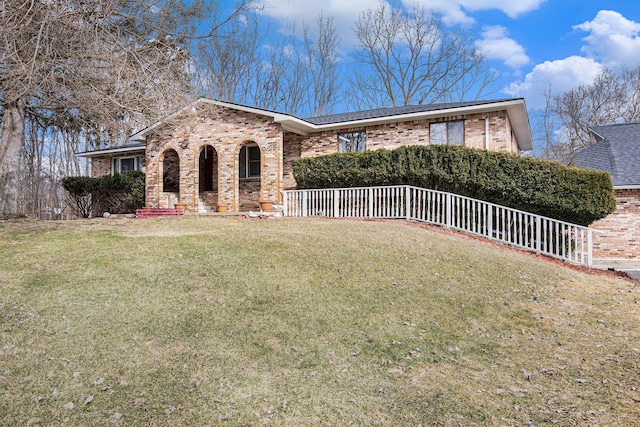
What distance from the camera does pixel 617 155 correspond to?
15.2 meters

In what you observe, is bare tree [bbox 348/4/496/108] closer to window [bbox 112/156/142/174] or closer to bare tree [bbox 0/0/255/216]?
window [bbox 112/156/142/174]

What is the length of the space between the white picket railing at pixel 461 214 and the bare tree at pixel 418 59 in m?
18.6

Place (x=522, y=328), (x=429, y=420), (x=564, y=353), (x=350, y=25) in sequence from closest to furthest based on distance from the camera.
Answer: (x=429, y=420) → (x=564, y=353) → (x=522, y=328) → (x=350, y=25)

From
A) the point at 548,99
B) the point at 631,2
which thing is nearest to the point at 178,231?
the point at 631,2

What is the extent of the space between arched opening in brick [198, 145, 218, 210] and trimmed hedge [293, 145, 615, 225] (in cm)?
626

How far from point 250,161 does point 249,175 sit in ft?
2.07

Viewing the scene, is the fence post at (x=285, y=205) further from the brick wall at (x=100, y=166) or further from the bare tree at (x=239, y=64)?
the bare tree at (x=239, y=64)

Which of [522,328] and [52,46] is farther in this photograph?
[52,46]

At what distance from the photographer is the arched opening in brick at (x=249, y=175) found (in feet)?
56.3

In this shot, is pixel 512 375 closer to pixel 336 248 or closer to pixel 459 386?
pixel 459 386

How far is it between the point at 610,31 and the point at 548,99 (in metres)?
6.79

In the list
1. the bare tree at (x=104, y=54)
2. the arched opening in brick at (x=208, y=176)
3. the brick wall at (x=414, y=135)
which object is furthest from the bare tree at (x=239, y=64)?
the bare tree at (x=104, y=54)

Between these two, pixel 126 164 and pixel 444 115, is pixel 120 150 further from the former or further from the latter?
pixel 444 115

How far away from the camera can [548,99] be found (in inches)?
1308
